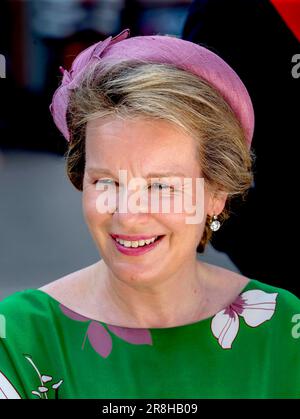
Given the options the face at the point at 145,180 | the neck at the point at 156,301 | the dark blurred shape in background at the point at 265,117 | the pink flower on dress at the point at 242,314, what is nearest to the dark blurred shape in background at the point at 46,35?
the dark blurred shape in background at the point at 265,117

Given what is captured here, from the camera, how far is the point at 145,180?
1.58 metres

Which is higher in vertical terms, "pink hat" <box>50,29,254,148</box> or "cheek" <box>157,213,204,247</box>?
"pink hat" <box>50,29,254,148</box>

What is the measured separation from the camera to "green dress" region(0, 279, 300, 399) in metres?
1.69

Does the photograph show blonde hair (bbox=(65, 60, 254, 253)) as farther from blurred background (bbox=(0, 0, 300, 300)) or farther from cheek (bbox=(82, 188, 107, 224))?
blurred background (bbox=(0, 0, 300, 300))

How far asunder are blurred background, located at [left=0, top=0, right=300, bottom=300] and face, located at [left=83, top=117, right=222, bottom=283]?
1.48 feet

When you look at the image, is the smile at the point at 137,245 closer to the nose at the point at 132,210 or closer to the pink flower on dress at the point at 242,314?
the nose at the point at 132,210

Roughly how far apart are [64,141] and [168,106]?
598 mm

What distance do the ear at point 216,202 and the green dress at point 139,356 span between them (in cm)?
28

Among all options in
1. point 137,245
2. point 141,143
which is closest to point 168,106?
point 141,143

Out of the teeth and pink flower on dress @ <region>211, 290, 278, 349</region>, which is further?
pink flower on dress @ <region>211, 290, 278, 349</region>

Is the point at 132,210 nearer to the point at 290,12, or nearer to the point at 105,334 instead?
the point at 105,334

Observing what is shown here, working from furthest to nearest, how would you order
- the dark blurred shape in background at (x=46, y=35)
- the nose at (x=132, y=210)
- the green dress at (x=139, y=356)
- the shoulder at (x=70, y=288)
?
the dark blurred shape in background at (x=46, y=35)
the shoulder at (x=70, y=288)
the green dress at (x=139, y=356)
the nose at (x=132, y=210)

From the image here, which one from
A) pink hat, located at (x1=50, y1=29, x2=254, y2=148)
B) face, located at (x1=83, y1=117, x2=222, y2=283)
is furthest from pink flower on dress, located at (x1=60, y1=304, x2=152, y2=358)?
pink hat, located at (x1=50, y1=29, x2=254, y2=148)

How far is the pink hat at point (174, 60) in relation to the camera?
5.34 ft
